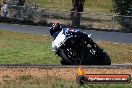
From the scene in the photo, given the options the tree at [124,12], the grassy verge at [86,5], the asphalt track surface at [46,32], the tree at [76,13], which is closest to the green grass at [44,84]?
the asphalt track surface at [46,32]

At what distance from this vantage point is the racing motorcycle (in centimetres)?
1553

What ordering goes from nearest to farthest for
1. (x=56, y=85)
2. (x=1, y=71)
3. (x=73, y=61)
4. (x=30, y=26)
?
(x=56, y=85), (x=1, y=71), (x=73, y=61), (x=30, y=26)

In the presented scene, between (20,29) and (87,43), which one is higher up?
(87,43)

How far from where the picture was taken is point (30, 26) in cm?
3766

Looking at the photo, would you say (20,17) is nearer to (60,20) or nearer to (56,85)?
(60,20)

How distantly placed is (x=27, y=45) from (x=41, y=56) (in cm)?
432

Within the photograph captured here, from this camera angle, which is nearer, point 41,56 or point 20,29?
point 41,56

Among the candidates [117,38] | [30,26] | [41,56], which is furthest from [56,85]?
[30,26]

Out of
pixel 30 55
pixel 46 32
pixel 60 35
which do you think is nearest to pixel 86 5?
pixel 46 32

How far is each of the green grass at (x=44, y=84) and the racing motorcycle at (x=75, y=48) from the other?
3.27 meters

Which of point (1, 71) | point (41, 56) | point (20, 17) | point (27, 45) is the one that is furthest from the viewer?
point (20, 17)

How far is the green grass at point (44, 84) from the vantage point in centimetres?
1109

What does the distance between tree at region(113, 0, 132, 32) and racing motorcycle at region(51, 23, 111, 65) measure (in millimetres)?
23846

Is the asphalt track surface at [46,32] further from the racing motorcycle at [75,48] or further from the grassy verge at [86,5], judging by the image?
the grassy verge at [86,5]
